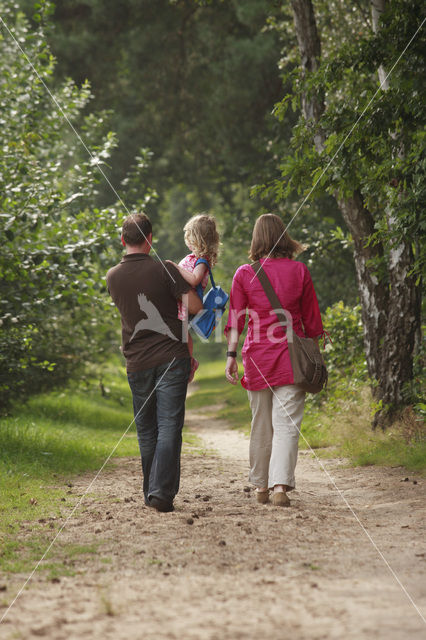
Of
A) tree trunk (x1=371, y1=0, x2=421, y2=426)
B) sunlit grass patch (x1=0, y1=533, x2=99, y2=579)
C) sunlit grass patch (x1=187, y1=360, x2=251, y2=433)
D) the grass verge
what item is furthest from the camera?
sunlit grass patch (x1=187, y1=360, x2=251, y2=433)

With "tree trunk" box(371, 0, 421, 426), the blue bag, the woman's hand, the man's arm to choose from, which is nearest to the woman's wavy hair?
the blue bag

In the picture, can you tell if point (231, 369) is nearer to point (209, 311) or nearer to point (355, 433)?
point (209, 311)

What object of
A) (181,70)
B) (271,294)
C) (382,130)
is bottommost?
(271,294)

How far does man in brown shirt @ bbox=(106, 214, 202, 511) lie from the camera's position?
5.27m

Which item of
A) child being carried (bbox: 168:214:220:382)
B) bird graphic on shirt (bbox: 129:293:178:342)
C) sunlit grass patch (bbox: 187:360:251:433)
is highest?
child being carried (bbox: 168:214:220:382)

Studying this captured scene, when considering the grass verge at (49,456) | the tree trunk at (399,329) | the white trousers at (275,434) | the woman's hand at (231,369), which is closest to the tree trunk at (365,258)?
the tree trunk at (399,329)

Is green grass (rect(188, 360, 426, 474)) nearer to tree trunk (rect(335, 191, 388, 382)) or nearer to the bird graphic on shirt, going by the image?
tree trunk (rect(335, 191, 388, 382))

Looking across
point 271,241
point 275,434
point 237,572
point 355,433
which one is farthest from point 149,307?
point 355,433

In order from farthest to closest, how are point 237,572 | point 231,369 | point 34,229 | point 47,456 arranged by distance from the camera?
point 34,229
point 47,456
point 231,369
point 237,572

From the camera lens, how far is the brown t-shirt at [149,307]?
5285 mm

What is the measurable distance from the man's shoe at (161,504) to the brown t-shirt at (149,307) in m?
0.93

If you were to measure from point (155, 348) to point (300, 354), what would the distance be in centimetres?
105

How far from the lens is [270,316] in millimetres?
5426

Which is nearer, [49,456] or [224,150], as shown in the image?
[49,456]
